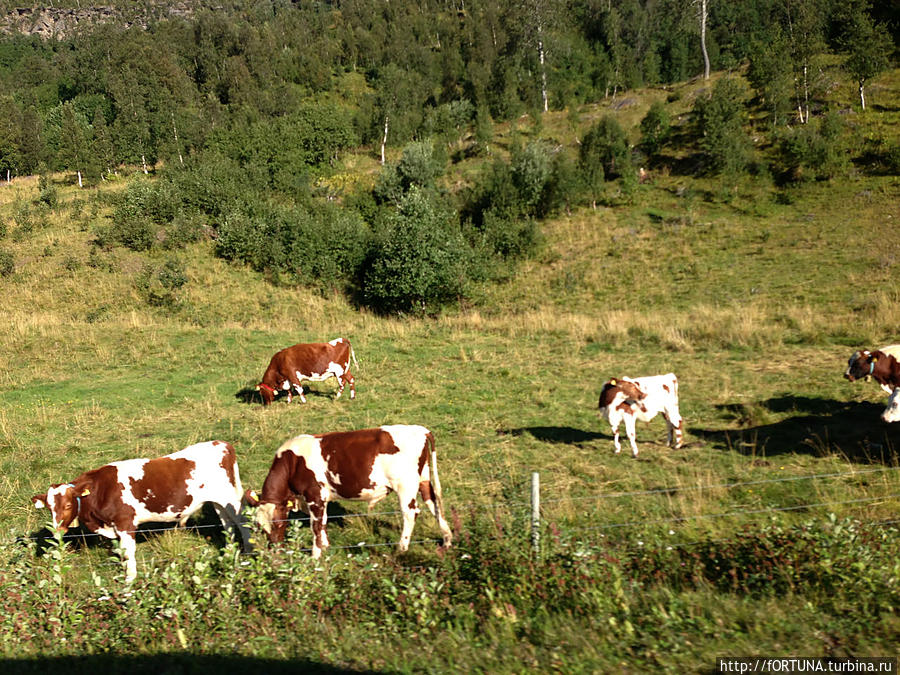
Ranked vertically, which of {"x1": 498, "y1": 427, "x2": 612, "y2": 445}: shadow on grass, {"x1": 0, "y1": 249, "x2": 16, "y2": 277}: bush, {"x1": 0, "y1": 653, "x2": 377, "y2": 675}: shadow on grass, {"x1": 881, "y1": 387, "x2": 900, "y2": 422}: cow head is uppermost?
{"x1": 0, "y1": 249, "x2": 16, "y2": 277}: bush

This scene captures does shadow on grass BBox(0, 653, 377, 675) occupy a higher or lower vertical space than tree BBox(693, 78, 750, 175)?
lower

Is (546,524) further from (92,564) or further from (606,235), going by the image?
(606,235)

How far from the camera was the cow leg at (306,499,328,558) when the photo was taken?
26.0ft

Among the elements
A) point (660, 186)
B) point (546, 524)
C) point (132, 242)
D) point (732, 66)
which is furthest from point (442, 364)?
point (732, 66)

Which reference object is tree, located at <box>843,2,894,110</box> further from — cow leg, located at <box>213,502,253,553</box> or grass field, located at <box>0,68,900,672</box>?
cow leg, located at <box>213,502,253,553</box>

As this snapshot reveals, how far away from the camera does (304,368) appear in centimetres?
1642

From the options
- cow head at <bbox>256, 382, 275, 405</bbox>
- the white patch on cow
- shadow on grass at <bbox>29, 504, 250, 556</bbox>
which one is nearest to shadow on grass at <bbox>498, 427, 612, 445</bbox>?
the white patch on cow

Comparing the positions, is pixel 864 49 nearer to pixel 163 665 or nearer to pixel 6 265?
pixel 163 665

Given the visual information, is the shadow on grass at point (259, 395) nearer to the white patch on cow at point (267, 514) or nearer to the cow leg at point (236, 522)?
the cow leg at point (236, 522)

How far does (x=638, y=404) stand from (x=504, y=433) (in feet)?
9.72

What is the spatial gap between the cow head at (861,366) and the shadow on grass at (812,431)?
613 mm

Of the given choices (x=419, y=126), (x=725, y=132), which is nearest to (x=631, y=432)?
(x=725, y=132)

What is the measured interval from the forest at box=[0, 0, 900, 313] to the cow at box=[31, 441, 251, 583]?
73.2ft

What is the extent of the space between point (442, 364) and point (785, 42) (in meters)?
50.8
